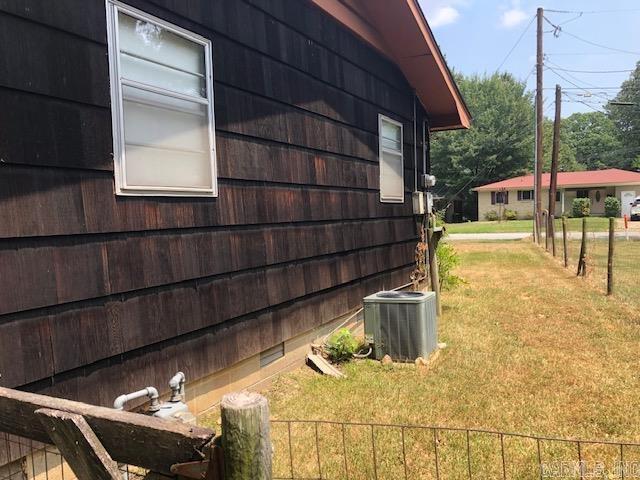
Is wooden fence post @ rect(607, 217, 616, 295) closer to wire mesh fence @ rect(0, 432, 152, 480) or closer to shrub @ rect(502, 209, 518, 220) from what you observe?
wire mesh fence @ rect(0, 432, 152, 480)

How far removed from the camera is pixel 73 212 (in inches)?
101

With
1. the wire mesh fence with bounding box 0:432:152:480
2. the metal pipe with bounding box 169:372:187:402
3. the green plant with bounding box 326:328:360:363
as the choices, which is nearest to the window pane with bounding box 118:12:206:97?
the metal pipe with bounding box 169:372:187:402

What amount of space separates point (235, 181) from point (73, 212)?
1458 millimetres

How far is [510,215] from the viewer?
3734 centimetres

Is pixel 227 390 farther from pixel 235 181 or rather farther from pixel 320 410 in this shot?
pixel 235 181

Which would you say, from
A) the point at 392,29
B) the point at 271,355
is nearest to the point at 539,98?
the point at 392,29

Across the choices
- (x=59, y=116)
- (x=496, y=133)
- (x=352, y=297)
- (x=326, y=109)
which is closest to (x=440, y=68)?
(x=326, y=109)

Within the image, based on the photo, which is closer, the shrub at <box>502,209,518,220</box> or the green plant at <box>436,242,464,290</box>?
the green plant at <box>436,242,464,290</box>

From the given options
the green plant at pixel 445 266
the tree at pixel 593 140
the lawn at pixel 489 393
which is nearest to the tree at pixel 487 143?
the tree at pixel 593 140

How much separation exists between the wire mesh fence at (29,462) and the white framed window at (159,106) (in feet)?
4.43

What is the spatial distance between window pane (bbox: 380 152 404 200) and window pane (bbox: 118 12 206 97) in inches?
146

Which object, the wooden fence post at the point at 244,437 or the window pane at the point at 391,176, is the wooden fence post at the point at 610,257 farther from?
the wooden fence post at the point at 244,437

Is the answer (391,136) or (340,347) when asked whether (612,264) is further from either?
(340,347)

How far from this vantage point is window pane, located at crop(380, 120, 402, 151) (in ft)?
23.0
